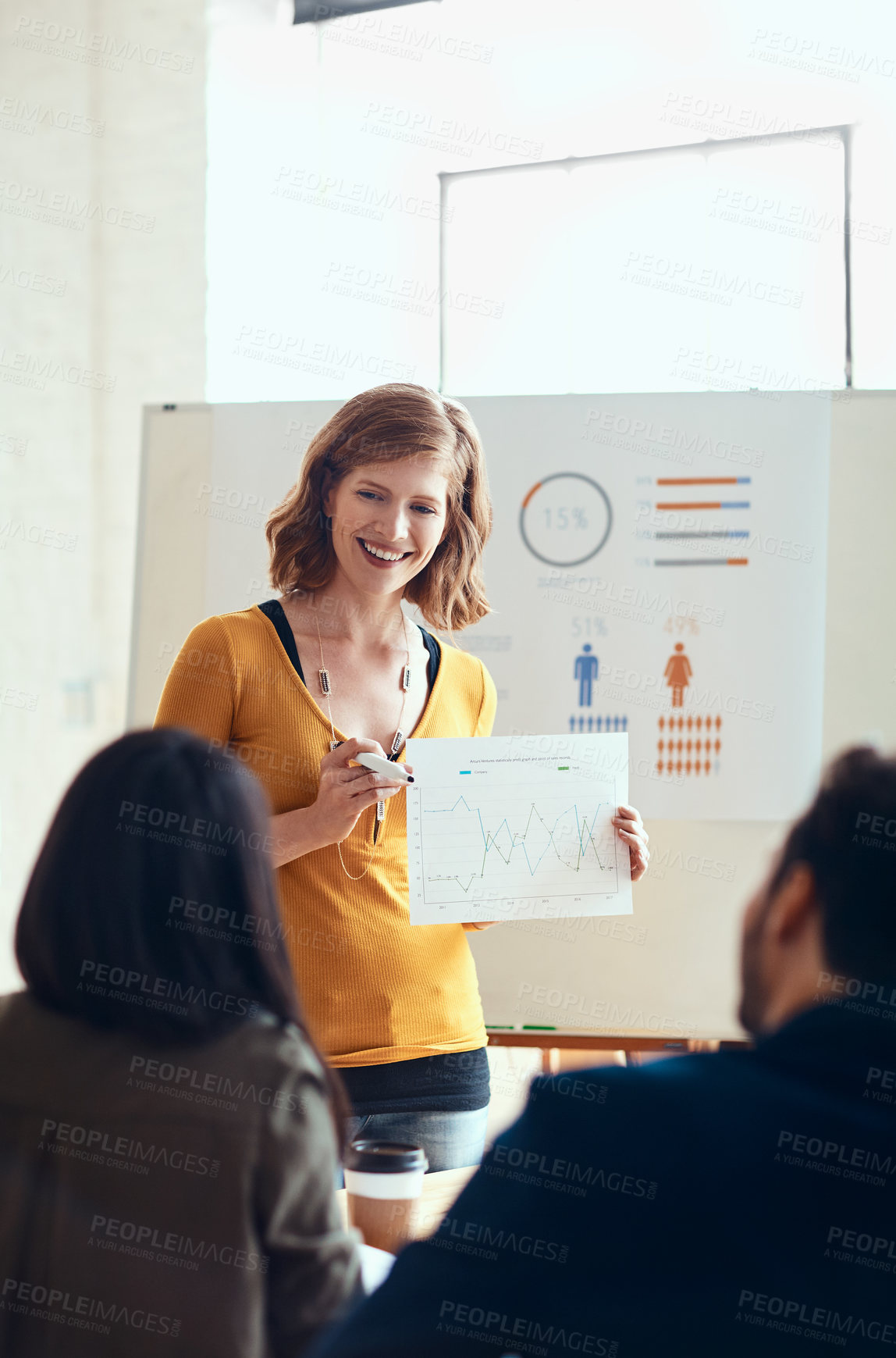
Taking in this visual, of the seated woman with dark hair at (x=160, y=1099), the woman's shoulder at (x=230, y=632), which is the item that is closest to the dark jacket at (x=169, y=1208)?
the seated woman with dark hair at (x=160, y=1099)

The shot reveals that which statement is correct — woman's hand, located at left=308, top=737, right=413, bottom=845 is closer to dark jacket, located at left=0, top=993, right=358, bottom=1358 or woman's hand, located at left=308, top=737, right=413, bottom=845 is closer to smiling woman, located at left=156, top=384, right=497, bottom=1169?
smiling woman, located at left=156, top=384, right=497, bottom=1169

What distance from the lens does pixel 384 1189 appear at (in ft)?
3.18

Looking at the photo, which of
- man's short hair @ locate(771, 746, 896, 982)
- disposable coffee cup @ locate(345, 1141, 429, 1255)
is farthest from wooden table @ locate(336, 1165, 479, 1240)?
man's short hair @ locate(771, 746, 896, 982)

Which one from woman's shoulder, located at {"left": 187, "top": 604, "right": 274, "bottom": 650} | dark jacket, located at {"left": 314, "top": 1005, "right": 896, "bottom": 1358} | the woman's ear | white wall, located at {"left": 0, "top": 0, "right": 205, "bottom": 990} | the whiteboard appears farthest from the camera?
white wall, located at {"left": 0, "top": 0, "right": 205, "bottom": 990}

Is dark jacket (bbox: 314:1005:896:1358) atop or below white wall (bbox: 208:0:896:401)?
below

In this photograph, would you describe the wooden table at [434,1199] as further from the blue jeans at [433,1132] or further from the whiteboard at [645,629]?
the whiteboard at [645,629]

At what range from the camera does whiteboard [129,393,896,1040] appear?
2.84 metres

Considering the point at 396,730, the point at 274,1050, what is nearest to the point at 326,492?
the point at 396,730

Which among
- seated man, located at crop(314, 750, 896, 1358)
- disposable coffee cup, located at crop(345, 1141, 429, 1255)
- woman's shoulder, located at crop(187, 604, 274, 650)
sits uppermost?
woman's shoulder, located at crop(187, 604, 274, 650)

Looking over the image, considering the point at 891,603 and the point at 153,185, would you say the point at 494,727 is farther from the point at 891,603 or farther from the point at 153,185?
the point at 153,185

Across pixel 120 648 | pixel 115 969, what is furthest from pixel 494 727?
pixel 115 969

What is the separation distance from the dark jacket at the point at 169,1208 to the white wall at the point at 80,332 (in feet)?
9.91

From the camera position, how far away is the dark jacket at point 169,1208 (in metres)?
0.77

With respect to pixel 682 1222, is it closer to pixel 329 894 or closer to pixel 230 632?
pixel 329 894
